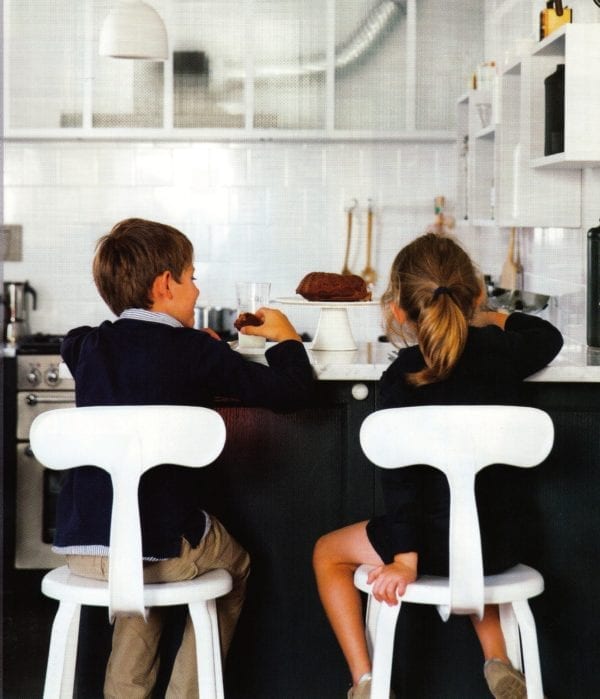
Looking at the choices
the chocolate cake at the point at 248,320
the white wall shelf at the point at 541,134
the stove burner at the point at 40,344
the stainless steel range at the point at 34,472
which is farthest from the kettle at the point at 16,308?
the chocolate cake at the point at 248,320

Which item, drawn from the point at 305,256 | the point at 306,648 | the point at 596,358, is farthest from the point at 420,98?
the point at 306,648

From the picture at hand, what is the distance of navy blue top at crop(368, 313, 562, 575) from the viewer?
226cm

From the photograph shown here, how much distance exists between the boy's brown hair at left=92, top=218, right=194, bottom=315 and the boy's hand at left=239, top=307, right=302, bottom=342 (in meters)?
0.24

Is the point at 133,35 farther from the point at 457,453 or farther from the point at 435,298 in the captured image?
the point at 457,453

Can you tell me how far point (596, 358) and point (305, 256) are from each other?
8.48 ft

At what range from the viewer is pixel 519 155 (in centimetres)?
355

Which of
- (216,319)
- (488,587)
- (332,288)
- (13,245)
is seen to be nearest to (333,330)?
(332,288)

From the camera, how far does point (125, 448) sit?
2.10 metres

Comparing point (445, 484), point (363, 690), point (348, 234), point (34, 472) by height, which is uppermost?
point (348, 234)

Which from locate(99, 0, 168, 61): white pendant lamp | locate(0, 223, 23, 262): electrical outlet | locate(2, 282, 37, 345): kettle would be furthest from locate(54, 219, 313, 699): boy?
locate(0, 223, 23, 262): electrical outlet

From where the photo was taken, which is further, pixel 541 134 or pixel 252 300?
pixel 541 134

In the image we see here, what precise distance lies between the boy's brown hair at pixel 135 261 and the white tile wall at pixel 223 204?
9.01 feet

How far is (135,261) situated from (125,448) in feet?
1.51

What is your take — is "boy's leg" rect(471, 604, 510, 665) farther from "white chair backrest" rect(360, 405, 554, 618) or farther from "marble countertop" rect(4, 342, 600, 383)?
"marble countertop" rect(4, 342, 600, 383)
